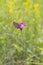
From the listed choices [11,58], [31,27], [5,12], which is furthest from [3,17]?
[11,58]

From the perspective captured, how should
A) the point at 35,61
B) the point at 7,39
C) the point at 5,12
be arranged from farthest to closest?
the point at 5,12 → the point at 7,39 → the point at 35,61

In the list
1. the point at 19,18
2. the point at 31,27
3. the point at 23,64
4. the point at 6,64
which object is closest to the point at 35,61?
the point at 23,64

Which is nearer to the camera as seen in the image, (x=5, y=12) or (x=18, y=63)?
(x=18, y=63)

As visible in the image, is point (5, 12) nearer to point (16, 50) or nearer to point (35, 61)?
point (16, 50)

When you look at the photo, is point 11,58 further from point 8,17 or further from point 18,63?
point 8,17

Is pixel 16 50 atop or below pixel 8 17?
below

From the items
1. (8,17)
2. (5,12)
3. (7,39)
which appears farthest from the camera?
(5,12)

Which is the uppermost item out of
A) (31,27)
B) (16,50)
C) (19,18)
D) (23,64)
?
(19,18)
